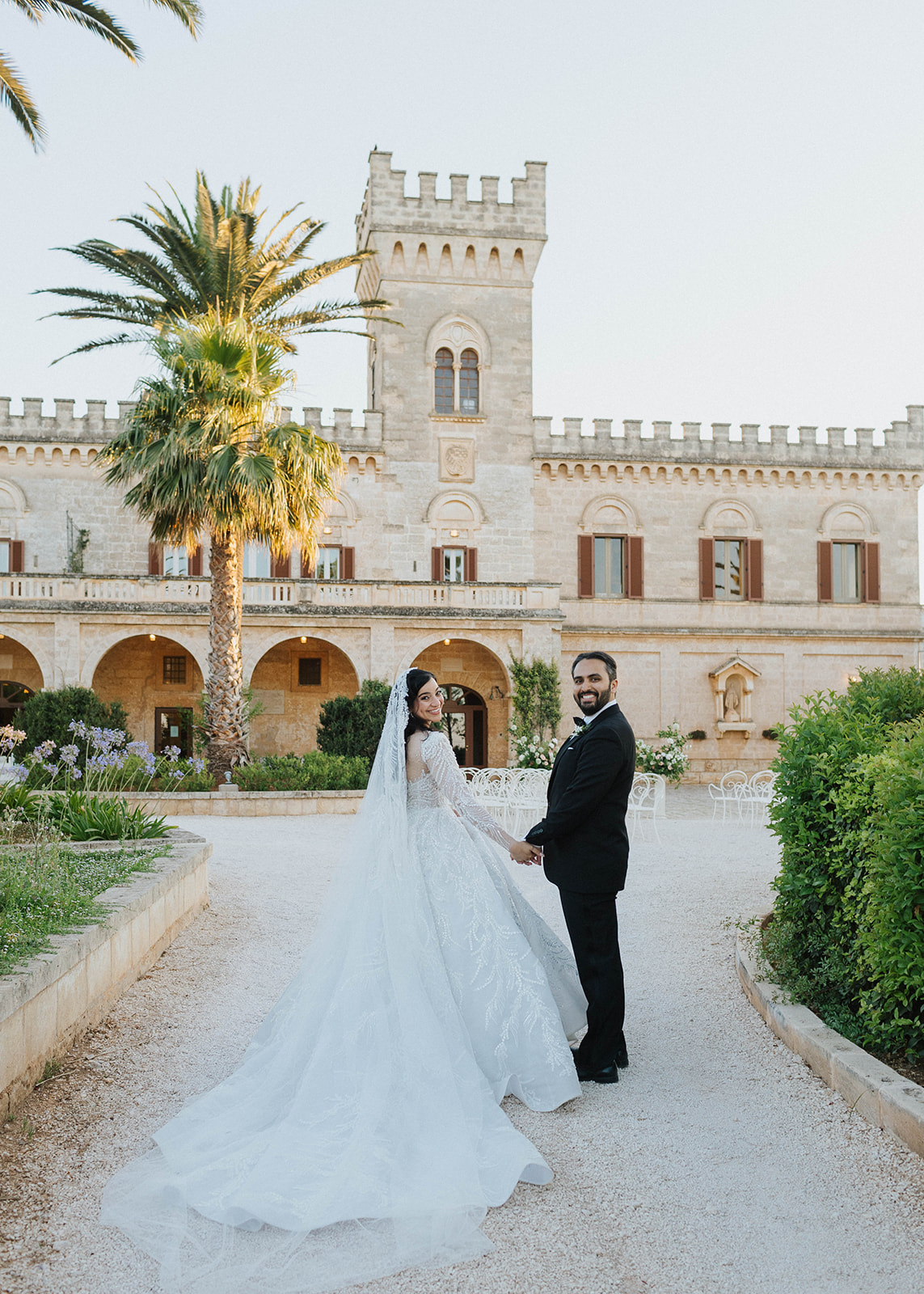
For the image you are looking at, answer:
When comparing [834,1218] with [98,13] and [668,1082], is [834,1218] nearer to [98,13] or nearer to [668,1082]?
[668,1082]

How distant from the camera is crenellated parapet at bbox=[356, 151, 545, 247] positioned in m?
26.0

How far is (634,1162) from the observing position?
357cm

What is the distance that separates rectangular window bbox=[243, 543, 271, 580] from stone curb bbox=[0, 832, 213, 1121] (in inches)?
719

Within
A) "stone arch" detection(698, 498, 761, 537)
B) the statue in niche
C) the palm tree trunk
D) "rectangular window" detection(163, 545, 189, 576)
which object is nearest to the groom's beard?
the palm tree trunk

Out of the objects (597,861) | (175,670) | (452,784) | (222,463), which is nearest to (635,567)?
(175,670)

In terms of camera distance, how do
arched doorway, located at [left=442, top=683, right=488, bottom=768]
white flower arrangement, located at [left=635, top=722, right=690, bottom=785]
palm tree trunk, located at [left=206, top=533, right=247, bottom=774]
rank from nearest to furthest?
palm tree trunk, located at [left=206, top=533, right=247, bottom=774], white flower arrangement, located at [left=635, top=722, right=690, bottom=785], arched doorway, located at [left=442, top=683, right=488, bottom=768]

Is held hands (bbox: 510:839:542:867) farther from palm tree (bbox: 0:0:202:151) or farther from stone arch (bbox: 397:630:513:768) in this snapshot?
stone arch (bbox: 397:630:513:768)

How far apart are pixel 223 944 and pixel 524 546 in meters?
20.1

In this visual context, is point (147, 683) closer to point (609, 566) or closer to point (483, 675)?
point (483, 675)

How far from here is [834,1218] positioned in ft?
10.4

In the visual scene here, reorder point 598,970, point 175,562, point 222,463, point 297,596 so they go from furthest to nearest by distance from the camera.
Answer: point 175,562 → point 297,596 → point 222,463 → point 598,970

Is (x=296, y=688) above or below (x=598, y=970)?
above

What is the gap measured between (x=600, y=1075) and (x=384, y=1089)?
1.16 meters

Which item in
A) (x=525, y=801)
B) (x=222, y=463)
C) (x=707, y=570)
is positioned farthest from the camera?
(x=707, y=570)
